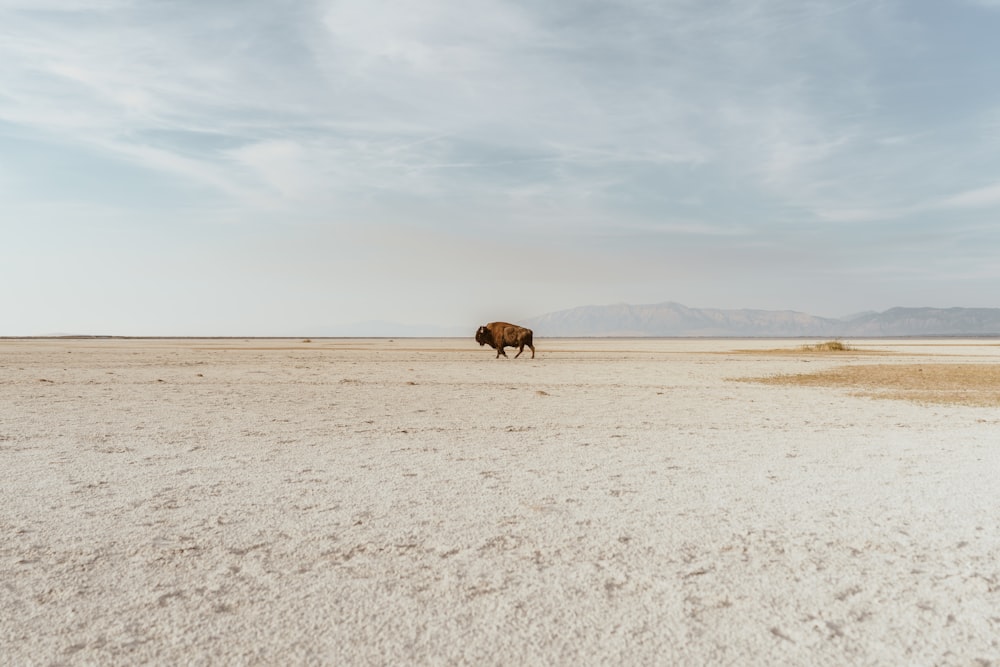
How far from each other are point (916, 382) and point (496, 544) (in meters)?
17.9

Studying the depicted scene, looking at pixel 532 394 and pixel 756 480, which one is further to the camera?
pixel 532 394

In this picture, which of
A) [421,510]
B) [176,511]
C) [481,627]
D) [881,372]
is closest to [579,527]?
[421,510]

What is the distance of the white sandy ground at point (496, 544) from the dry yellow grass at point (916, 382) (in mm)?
5422

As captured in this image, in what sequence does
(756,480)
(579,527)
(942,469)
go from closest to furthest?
(579,527) < (756,480) < (942,469)

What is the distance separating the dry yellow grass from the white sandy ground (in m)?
5.42

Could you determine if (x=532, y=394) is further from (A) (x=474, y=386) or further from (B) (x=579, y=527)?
(B) (x=579, y=527)

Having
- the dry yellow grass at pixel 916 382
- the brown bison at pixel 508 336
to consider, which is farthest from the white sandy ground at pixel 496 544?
the brown bison at pixel 508 336

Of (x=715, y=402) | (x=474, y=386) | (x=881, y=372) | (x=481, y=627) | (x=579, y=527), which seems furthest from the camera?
(x=881, y=372)

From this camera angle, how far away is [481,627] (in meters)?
3.27

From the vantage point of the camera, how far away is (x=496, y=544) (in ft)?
14.7

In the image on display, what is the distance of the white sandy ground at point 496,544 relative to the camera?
10.4ft

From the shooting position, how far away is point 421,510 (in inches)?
209

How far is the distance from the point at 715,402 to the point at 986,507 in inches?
323

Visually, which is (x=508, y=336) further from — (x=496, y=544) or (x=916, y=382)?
(x=496, y=544)
